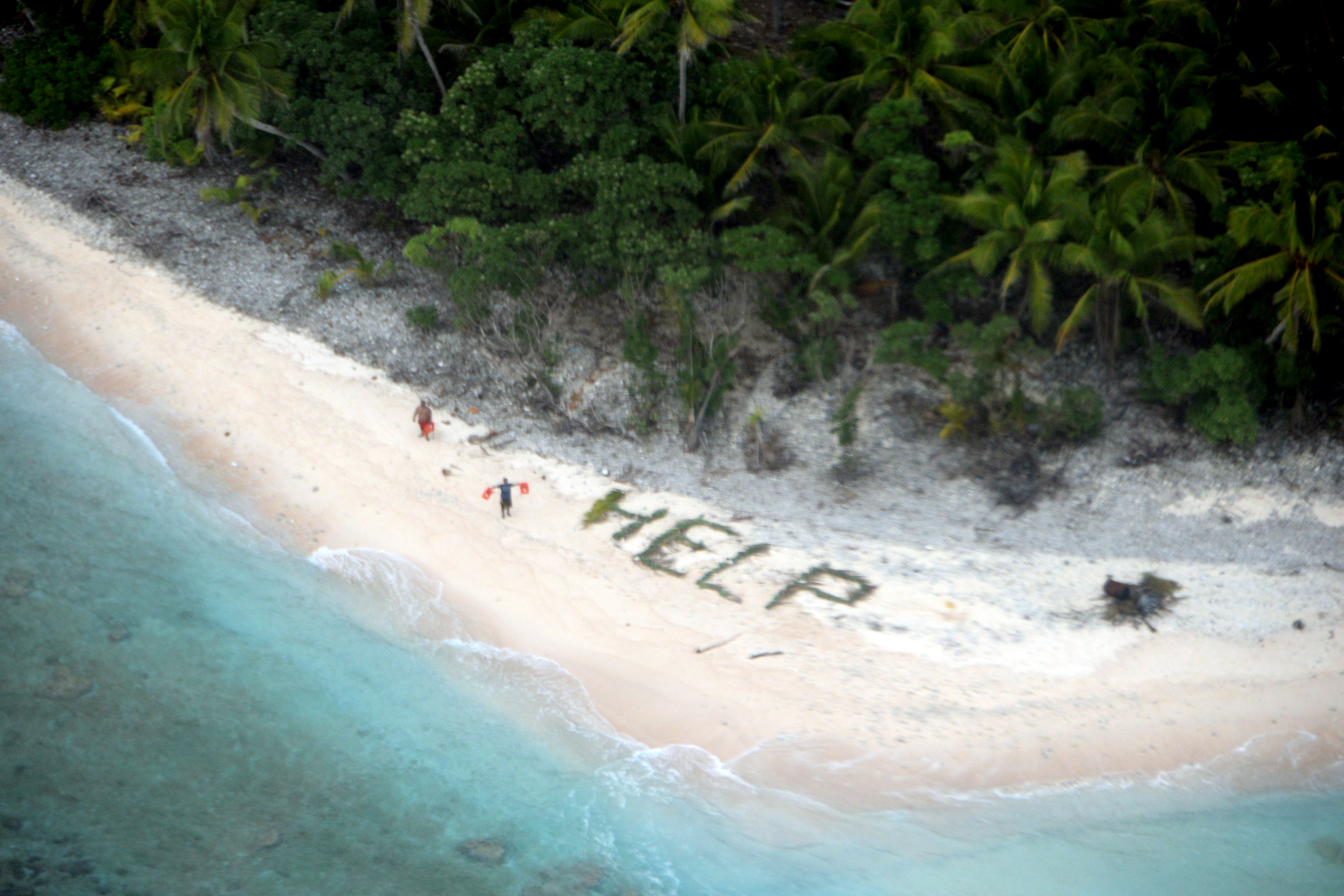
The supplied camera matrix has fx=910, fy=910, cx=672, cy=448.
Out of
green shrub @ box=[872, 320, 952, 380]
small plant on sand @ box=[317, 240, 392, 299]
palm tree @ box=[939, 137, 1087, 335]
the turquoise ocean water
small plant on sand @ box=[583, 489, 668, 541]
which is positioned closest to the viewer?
the turquoise ocean water

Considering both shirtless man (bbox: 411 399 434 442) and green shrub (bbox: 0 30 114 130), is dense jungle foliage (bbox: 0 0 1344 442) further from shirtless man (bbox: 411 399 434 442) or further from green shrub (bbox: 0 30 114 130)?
green shrub (bbox: 0 30 114 130)

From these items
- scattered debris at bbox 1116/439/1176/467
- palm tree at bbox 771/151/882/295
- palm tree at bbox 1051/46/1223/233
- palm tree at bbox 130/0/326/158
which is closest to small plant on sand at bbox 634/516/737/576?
palm tree at bbox 771/151/882/295

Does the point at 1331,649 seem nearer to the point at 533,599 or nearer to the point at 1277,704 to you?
the point at 1277,704

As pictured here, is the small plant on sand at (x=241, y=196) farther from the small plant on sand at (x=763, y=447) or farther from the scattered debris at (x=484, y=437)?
the small plant on sand at (x=763, y=447)

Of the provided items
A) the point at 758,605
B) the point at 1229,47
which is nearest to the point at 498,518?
the point at 758,605

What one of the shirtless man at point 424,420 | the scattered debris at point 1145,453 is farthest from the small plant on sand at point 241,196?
the scattered debris at point 1145,453
